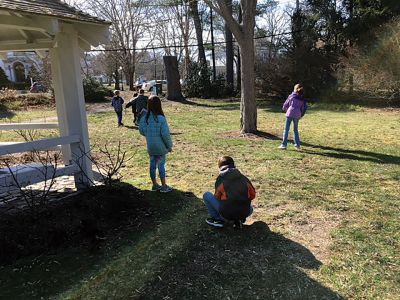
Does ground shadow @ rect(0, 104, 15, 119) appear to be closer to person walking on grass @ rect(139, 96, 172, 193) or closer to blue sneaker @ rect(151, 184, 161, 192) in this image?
blue sneaker @ rect(151, 184, 161, 192)

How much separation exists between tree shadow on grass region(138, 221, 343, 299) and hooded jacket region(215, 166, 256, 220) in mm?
283

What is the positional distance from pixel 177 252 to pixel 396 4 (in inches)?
812

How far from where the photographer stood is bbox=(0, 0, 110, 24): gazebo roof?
15.2ft

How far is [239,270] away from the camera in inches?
162

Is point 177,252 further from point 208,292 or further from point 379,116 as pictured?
point 379,116

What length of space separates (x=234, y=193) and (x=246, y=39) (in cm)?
749

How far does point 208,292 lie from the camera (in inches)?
147

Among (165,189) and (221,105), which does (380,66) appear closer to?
(221,105)

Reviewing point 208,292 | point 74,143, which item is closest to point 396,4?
point 74,143

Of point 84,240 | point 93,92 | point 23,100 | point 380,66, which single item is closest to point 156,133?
point 84,240

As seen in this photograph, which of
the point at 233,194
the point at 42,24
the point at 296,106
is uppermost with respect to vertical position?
the point at 42,24

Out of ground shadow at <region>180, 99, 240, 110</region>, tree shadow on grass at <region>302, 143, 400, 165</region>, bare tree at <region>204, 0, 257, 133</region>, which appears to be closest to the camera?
tree shadow on grass at <region>302, 143, 400, 165</region>

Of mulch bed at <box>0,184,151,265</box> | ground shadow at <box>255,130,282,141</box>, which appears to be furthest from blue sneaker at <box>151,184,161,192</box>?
ground shadow at <box>255,130,282,141</box>

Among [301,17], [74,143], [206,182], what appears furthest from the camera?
[301,17]
